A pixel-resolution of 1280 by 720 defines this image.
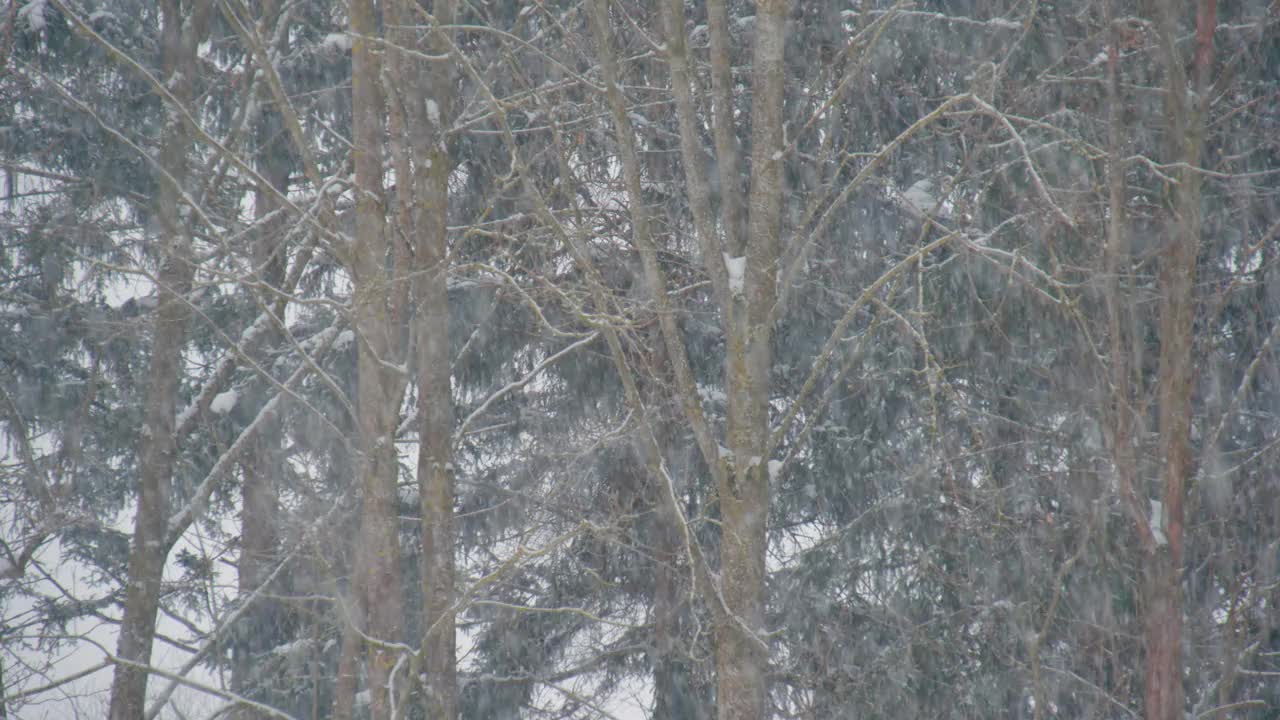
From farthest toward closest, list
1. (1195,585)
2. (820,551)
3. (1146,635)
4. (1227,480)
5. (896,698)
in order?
(820,551) < (896,698) < (1195,585) < (1227,480) < (1146,635)

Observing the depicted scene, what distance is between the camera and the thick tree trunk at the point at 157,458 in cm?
755

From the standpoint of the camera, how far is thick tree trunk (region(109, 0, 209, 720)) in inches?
297

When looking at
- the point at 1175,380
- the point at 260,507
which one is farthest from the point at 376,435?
the point at 1175,380

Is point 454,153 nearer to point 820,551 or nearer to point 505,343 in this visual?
point 505,343

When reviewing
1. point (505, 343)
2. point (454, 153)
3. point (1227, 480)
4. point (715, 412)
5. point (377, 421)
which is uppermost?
point (454, 153)

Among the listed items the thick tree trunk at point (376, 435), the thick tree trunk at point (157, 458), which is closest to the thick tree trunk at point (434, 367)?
the thick tree trunk at point (376, 435)

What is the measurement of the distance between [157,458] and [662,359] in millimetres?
4017

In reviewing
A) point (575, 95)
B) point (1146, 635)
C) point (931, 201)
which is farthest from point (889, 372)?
point (575, 95)

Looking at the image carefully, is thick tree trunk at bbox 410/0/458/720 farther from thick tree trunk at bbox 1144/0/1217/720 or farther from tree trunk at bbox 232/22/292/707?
thick tree trunk at bbox 1144/0/1217/720

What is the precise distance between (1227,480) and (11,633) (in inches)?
341

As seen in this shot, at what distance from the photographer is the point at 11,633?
763 cm

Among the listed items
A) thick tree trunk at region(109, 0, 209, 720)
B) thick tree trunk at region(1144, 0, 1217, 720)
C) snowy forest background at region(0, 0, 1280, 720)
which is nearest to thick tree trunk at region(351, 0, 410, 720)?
snowy forest background at region(0, 0, 1280, 720)

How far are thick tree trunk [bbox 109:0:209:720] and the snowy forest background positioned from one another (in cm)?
4

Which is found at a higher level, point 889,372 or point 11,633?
point 889,372
